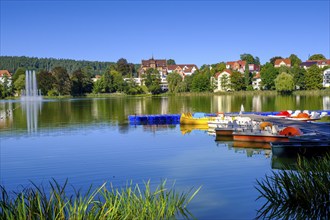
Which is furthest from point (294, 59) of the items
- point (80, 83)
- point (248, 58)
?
point (80, 83)

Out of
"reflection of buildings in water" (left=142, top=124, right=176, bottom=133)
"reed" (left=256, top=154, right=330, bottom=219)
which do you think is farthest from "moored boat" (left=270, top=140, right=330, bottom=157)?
"reflection of buildings in water" (left=142, top=124, right=176, bottom=133)

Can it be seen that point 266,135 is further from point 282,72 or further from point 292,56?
point 292,56

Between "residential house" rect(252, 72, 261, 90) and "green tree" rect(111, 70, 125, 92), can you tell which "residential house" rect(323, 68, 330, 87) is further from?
"green tree" rect(111, 70, 125, 92)

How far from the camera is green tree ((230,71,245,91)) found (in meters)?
113

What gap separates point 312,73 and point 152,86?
4448cm

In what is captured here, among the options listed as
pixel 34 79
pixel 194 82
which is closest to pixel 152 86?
pixel 194 82

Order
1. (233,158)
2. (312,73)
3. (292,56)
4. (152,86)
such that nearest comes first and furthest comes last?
(233,158) → (312,73) → (152,86) → (292,56)

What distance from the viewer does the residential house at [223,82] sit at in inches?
4624

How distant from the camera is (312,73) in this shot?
103938mm

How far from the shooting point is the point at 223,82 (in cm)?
11756

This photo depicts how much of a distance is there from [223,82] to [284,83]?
20.7 metres

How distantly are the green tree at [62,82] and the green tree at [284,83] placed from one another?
199ft

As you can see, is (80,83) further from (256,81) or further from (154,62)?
(256,81)

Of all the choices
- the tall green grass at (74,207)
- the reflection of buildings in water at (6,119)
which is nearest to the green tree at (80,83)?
the reflection of buildings in water at (6,119)
